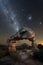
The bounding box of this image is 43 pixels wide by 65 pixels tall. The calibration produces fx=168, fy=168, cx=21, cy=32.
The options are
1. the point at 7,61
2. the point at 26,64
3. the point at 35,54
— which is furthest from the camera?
the point at 35,54

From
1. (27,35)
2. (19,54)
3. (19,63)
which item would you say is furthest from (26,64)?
(27,35)

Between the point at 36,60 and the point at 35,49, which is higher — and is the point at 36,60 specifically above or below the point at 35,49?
below

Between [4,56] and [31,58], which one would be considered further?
[4,56]

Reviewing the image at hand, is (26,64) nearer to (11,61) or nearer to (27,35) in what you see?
(11,61)

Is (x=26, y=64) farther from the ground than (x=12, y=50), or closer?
closer

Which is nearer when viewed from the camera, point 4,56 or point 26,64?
point 26,64

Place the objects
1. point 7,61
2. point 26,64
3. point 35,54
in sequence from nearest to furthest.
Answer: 1. point 26,64
2. point 7,61
3. point 35,54

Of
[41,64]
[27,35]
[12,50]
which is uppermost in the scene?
[27,35]

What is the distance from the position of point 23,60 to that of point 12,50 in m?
0.69

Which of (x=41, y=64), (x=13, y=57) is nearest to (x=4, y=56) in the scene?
Result: (x=13, y=57)

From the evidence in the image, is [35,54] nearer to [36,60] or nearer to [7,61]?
[36,60]

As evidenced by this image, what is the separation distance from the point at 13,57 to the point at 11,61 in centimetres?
36

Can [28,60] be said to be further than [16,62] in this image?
Yes

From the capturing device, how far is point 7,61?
7.14m
